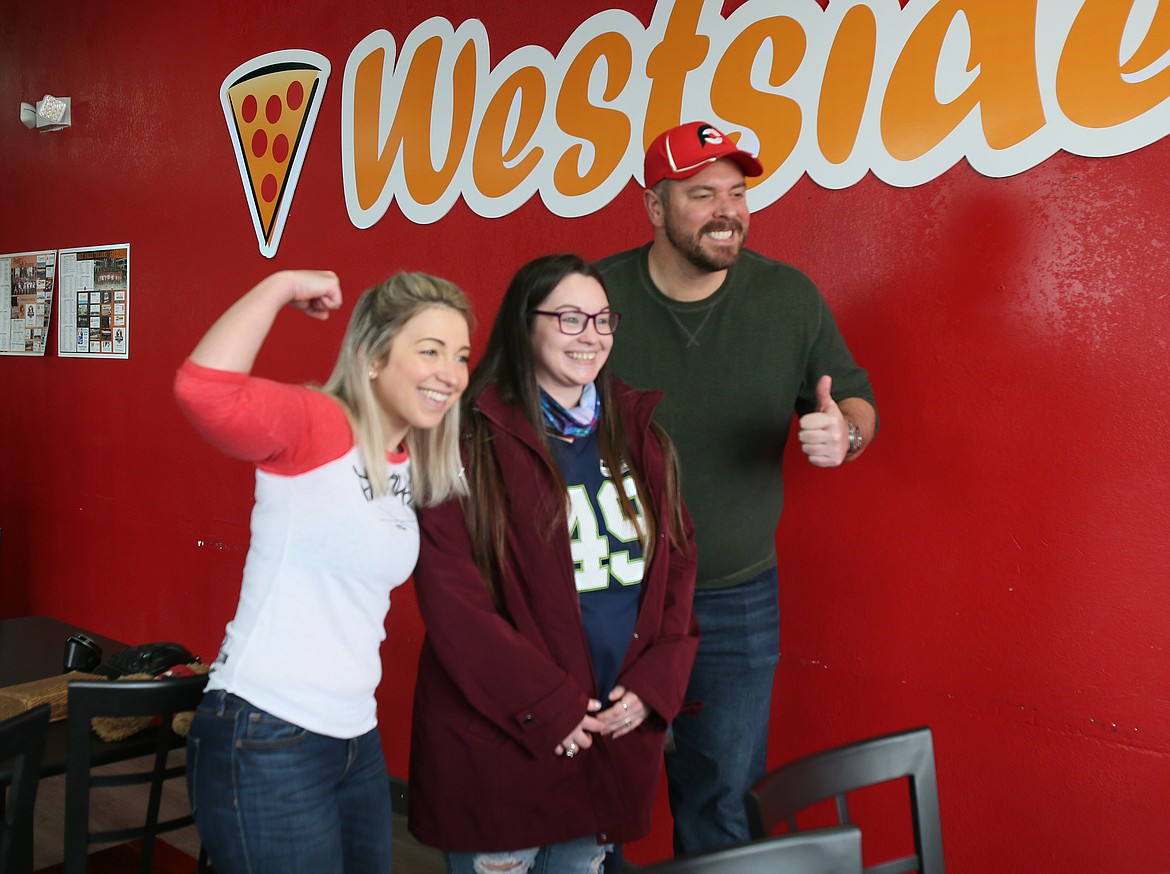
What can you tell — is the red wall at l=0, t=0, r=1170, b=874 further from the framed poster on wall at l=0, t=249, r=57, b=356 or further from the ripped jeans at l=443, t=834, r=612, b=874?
the framed poster on wall at l=0, t=249, r=57, b=356

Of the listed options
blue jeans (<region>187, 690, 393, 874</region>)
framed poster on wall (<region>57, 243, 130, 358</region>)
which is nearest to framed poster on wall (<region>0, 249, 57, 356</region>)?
framed poster on wall (<region>57, 243, 130, 358</region>)

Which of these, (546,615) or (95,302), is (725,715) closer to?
→ (546,615)

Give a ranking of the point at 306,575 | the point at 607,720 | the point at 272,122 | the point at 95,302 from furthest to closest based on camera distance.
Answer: the point at 95,302 → the point at 272,122 → the point at 607,720 → the point at 306,575

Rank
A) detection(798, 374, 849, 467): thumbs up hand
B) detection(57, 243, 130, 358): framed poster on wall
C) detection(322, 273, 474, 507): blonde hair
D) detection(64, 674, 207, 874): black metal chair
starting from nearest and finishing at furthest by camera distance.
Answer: detection(322, 273, 474, 507): blonde hair, detection(64, 674, 207, 874): black metal chair, detection(798, 374, 849, 467): thumbs up hand, detection(57, 243, 130, 358): framed poster on wall

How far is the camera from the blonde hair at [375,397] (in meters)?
1.54

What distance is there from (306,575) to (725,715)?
1.08m

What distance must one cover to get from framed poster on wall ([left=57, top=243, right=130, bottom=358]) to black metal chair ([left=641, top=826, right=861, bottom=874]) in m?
4.24

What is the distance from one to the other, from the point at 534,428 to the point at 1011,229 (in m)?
1.19

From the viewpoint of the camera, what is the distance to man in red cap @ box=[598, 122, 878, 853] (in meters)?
2.16

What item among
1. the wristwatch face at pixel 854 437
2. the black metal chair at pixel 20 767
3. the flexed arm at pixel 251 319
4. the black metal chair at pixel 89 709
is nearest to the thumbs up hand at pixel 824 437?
the wristwatch face at pixel 854 437

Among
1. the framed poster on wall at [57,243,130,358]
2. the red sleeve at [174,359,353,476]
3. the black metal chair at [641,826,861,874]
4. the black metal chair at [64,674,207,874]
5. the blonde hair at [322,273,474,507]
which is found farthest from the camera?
the framed poster on wall at [57,243,130,358]

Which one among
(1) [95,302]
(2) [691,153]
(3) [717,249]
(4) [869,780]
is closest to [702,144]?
(2) [691,153]

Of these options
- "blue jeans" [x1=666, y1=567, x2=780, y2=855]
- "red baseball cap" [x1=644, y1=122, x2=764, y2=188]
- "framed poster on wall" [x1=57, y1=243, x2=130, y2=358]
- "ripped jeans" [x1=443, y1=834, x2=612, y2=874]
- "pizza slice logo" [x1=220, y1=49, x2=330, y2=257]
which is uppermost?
"pizza slice logo" [x1=220, y1=49, x2=330, y2=257]

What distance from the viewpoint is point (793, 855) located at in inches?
41.9
